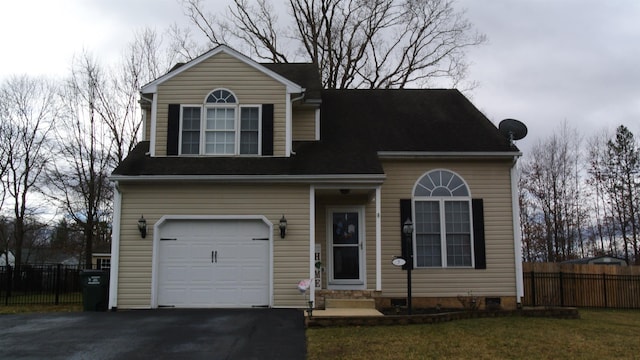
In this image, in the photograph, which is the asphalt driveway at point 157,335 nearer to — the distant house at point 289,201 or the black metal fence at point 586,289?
the distant house at point 289,201

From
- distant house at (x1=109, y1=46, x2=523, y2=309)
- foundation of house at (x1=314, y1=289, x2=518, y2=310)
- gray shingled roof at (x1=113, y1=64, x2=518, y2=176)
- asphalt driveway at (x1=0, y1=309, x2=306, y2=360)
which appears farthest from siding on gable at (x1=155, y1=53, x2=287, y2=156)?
foundation of house at (x1=314, y1=289, x2=518, y2=310)

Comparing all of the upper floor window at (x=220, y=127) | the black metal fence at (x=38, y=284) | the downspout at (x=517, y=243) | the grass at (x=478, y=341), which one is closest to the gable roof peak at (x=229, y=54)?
the upper floor window at (x=220, y=127)

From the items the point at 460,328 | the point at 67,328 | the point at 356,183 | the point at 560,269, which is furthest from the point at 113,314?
the point at 560,269

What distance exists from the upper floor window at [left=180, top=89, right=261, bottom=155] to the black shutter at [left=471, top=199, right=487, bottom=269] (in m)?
5.86

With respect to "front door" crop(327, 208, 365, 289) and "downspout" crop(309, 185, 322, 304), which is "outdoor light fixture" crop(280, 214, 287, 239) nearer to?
"downspout" crop(309, 185, 322, 304)

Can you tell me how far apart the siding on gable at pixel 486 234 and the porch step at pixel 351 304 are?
1.66 meters

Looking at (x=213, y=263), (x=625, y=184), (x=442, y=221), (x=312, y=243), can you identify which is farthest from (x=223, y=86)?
(x=625, y=184)

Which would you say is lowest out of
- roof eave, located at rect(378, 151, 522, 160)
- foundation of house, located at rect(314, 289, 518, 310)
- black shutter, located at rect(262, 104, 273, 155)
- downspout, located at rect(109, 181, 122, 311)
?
foundation of house, located at rect(314, 289, 518, 310)

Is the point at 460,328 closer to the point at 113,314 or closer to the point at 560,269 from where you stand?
the point at 113,314

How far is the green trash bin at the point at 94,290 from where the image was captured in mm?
12695

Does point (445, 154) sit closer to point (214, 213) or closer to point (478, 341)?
point (214, 213)

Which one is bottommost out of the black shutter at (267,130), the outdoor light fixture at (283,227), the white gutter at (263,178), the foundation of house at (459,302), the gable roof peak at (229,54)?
the foundation of house at (459,302)

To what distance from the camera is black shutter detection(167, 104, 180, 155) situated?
44.3 feet

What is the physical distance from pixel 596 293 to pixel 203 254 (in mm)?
13500
